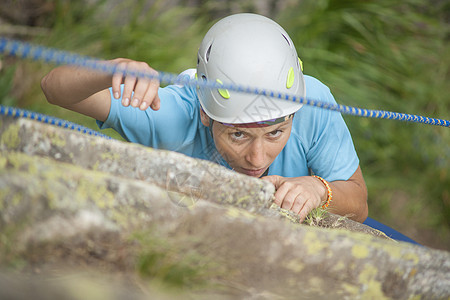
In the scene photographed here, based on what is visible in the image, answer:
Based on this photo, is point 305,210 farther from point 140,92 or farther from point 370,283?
point 140,92

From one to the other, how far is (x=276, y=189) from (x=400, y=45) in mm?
2348

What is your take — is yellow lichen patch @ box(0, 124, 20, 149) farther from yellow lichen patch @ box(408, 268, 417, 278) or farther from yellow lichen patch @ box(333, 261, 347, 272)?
yellow lichen patch @ box(408, 268, 417, 278)

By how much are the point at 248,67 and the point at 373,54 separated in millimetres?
2116

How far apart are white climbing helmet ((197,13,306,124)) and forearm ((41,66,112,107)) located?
0.27 meters

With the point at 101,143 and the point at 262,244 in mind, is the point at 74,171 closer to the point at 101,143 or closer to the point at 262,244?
the point at 101,143

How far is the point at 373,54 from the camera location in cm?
310

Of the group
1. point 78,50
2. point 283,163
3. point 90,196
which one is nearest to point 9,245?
point 90,196

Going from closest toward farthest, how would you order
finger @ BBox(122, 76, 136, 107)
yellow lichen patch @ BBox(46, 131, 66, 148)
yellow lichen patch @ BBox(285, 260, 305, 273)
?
yellow lichen patch @ BBox(285, 260, 305, 273)
yellow lichen patch @ BBox(46, 131, 66, 148)
finger @ BBox(122, 76, 136, 107)

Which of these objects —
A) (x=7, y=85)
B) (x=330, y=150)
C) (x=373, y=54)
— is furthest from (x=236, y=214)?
(x=373, y=54)

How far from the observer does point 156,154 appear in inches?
35.9

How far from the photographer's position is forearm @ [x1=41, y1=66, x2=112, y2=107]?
3.81ft

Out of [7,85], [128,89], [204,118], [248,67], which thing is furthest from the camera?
[7,85]

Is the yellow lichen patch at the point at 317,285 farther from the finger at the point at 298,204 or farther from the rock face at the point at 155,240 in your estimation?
the finger at the point at 298,204

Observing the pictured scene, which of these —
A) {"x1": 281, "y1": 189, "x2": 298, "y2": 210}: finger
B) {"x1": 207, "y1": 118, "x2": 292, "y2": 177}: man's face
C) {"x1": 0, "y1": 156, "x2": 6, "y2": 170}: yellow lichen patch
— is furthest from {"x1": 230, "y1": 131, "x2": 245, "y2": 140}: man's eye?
{"x1": 0, "y1": 156, "x2": 6, "y2": 170}: yellow lichen patch
